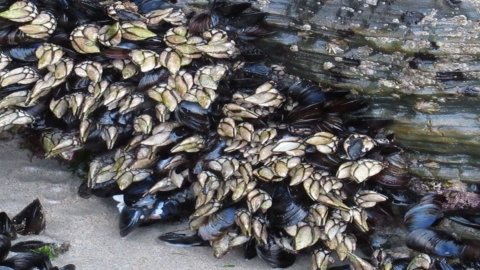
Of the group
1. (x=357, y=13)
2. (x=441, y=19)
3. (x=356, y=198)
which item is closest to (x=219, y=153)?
(x=356, y=198)

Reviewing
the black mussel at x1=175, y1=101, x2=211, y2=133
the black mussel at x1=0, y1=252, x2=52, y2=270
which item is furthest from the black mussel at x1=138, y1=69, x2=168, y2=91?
the black mussel at x1=0, y1=252, x2=52, y2=270

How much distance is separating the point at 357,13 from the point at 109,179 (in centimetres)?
189

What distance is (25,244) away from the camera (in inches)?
171

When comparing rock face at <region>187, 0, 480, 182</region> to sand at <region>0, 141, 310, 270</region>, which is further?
sand at <region>0, 141, 310, 270</region>

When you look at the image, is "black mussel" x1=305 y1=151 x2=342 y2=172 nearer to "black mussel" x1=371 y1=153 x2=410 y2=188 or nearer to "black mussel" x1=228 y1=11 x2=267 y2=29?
"black mussel" x1=371 y1=153 x2=410 y2=188

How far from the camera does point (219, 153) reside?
4703 millimetres

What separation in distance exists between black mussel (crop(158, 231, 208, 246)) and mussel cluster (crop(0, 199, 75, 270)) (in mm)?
641

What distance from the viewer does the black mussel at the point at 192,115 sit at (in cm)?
465

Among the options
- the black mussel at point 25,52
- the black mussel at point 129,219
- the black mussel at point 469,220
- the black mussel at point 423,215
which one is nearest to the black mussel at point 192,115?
the black mussel at point 129,219

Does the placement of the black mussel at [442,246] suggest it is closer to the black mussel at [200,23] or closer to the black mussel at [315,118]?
the black mussel at [315,118]

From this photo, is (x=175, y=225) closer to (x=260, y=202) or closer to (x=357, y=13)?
(x=260, y=202)

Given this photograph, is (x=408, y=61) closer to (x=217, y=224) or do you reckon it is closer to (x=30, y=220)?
(x=217, y=224)

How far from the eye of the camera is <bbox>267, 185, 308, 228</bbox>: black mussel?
4523 mm

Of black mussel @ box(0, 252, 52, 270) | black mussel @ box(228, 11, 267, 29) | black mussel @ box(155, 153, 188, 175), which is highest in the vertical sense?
black mussel @ box(228, 11, 267, 29)
